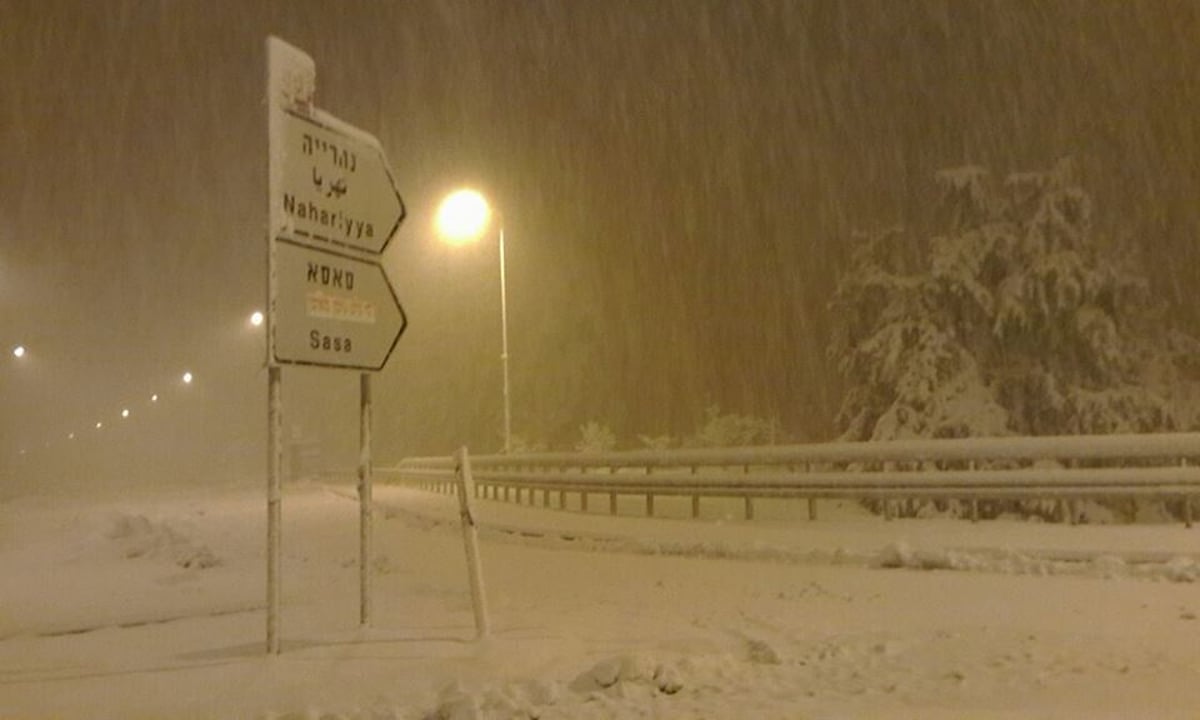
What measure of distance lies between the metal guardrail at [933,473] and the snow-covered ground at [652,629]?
1.50 ft

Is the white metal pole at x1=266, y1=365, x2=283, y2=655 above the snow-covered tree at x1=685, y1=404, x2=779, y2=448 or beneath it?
beneath

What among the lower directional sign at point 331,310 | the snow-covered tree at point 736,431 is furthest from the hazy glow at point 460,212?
the lower directional sign at point 331,310

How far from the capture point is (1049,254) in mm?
23406

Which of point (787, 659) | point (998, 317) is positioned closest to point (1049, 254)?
point (998, 317)

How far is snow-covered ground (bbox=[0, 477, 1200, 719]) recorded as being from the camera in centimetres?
596

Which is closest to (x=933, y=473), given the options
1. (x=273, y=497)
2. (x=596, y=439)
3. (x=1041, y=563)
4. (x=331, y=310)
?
(x=1041, y=563)

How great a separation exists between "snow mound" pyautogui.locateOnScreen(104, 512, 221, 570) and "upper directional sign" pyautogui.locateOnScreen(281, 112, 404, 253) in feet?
19.7

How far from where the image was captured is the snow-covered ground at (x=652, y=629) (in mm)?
5957

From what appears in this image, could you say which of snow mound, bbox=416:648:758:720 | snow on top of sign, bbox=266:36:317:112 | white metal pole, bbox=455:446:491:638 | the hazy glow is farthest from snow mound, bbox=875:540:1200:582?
the hazy glow

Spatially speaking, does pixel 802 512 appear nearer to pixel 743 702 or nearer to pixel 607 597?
pixel 607 597

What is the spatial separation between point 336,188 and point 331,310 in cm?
82

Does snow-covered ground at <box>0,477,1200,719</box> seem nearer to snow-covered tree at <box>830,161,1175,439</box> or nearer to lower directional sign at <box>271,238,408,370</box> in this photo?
lower directional sign at <box>271,238,408,370</box>

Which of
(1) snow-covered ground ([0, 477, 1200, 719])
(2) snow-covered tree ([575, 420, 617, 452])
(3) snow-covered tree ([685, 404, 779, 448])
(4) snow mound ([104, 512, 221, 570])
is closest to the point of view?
(1) snow-covered ground ([0, 477, 1200, 719])

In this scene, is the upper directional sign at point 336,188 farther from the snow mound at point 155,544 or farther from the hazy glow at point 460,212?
the hazy glow at point 460,212
